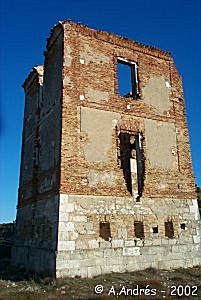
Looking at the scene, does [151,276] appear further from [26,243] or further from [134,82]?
[134,82]

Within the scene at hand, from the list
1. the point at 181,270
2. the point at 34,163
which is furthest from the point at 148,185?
the point at 34,163

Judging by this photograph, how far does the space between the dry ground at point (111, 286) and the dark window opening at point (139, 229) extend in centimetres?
120

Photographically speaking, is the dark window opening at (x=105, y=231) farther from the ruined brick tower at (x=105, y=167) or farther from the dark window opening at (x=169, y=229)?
the dark window opening at (x=169, y=229)

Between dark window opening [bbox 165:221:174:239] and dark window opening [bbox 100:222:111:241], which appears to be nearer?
dark window opening [bbox 100:222:111:241]

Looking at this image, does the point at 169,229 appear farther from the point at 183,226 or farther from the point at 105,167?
the point at 105,167

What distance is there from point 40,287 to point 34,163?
600 centimetres

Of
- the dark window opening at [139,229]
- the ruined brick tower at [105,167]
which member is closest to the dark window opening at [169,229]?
the ruined brick tower at [105,167]

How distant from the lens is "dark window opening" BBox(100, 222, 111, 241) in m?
9.82

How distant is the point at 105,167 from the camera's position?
10602mm

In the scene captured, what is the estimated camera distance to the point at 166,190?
11.7 meters

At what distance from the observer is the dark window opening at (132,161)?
11180 millimetres

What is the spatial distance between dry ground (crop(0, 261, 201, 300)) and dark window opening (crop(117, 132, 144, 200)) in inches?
116

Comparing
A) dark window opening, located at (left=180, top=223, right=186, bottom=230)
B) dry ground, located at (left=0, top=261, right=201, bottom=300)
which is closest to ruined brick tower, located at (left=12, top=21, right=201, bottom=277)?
dark window opening, located at (left=180, top=223, right=186, bottom=230)

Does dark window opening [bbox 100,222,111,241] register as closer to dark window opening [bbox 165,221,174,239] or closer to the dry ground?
the dry ground
